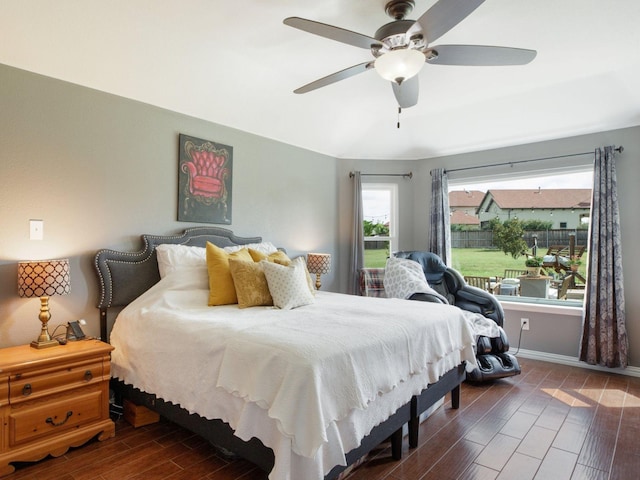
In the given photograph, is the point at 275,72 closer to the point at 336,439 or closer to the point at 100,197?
the point at 100,197

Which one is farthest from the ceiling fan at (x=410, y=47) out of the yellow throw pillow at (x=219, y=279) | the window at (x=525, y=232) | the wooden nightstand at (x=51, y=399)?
the window at (x=525, y=232)

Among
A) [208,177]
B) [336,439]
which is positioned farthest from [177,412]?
[208,177]

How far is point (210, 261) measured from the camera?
2873mm

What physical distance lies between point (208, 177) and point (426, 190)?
9.35 feet

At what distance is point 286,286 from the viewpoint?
106 inches

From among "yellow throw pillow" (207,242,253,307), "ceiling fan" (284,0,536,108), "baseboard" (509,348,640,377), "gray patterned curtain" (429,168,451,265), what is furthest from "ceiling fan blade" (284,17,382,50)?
"baseboard" (509,348,640,377)

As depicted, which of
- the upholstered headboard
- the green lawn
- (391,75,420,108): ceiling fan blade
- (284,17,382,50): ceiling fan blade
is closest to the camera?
(284,17,382,50): ceiling fan blade

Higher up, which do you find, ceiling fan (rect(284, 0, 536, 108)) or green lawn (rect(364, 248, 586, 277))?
ceiling fan (rect(284, 0, 536, 108))

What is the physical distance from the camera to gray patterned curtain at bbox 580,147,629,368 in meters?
3.52

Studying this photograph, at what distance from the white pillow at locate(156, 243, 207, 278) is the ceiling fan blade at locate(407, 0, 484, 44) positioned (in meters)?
2.15

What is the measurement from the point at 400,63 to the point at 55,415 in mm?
2738

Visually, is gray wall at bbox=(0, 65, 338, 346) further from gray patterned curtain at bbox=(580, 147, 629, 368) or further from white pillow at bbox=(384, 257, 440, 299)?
gray patterned curtain at bbox=(580, 147, 629, 368)

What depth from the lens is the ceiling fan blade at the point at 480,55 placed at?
1984 mm

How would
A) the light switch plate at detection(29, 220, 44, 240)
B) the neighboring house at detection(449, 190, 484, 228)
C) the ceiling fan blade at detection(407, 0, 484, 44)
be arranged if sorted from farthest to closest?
the neighboring house at detection(449, 190, 484, 228)
the light switch plate at detection(29, 220, 44, 240)
the ceiling fan blade at detection(407, 0, 484, 44)
